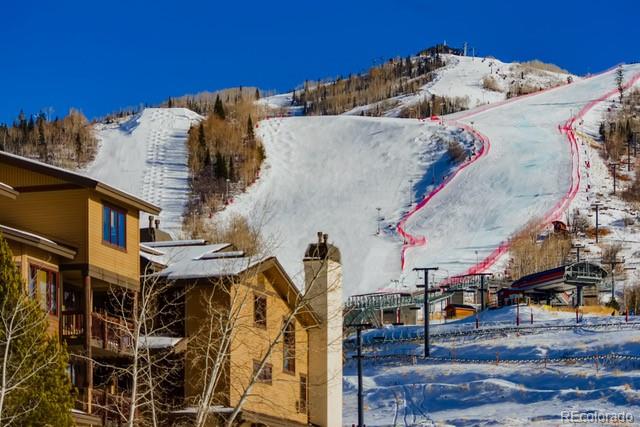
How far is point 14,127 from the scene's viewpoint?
115125 mm

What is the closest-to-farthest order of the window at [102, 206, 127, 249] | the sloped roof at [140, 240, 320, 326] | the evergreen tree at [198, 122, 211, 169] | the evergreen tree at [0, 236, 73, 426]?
the evergreen tree at [0, 236, 73, 426] → the window at [102, 206, 127, 249] → the sloped roof at [140, 240, 320, 326] → the evergreen tree at [198, 122, 211, 169]

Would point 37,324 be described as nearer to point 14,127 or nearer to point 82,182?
point 82,182

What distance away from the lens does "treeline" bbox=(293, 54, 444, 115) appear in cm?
14925

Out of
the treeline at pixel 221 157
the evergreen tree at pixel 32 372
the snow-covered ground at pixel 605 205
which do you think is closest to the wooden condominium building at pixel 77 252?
the evergreen tree at pixel 32 372

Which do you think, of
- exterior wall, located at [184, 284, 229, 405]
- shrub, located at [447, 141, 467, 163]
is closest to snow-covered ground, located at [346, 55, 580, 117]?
shrub, located at [447, 141, 467, 163]

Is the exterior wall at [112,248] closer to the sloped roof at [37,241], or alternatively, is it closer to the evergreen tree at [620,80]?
the sloped roof at [37,241]

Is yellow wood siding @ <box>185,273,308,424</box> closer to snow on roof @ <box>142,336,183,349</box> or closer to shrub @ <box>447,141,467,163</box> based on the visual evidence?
snow on roof @ <box>142,336,183,349</box>

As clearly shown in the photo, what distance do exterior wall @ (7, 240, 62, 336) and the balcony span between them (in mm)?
375

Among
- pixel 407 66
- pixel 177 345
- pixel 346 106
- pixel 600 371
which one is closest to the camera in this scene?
pixel 177 345

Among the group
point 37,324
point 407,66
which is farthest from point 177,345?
point 407,66

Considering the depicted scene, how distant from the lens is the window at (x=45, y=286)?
25391 mm

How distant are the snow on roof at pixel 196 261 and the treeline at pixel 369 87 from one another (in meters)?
113

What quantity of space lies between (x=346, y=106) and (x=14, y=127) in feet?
139

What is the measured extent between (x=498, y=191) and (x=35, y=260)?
7101cm
